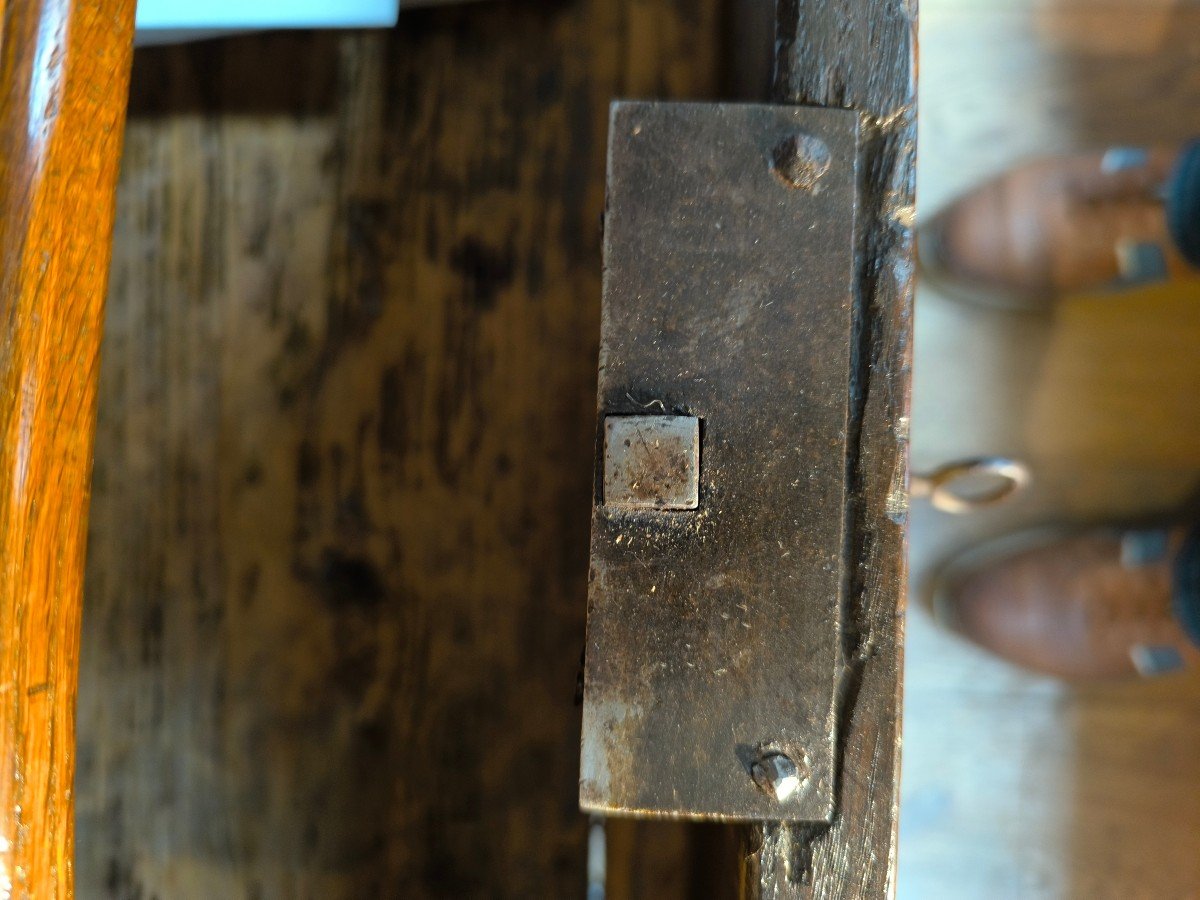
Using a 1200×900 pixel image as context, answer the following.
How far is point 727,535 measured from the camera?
52 cm

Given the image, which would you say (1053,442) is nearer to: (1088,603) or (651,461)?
(1088,603)

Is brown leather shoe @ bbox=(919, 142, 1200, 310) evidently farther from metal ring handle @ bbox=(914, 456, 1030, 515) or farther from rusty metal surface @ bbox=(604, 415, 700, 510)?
rusty metal surface @ bbox=(604, 415, 700, 510)

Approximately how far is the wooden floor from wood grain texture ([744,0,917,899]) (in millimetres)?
667

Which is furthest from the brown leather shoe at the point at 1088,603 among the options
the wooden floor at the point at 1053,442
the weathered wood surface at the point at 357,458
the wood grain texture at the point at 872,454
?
the wood grain texture at the point at 872,454

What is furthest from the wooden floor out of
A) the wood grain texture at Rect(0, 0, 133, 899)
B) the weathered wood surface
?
the wood grain texture at Rect(0, 0, 133, 899)

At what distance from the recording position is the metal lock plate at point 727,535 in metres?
0.52

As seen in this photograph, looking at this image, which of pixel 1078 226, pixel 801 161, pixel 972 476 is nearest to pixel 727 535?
pixel 801 161

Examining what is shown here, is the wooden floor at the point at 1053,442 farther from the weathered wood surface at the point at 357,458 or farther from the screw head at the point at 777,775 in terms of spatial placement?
the screw head at the point at 777,775

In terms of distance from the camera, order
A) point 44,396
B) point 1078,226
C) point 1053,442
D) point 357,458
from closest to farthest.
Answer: point 44,396 → point 357,458 → point 1078,226 → point 1053,442

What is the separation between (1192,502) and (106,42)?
1.25m

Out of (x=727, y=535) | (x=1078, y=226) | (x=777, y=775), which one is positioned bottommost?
(x=777, y=775)

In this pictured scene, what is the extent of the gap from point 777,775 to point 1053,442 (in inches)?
32.8

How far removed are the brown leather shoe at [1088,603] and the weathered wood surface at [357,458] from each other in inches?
19.2

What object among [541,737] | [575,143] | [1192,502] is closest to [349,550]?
[541,737]
